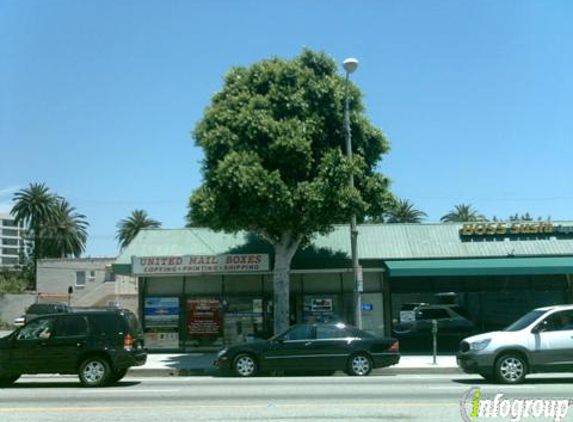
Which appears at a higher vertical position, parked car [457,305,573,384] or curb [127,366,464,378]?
parked car [457,305,573,384]

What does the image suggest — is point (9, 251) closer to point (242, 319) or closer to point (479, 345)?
point (242, 319)

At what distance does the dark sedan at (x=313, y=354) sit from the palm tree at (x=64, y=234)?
178ft

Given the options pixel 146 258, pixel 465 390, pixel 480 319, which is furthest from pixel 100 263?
pixel 465 390

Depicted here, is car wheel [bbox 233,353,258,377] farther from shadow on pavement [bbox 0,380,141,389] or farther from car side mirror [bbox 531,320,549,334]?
car side mirror [bbox 531,320,549,334]

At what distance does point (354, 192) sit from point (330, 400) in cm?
879

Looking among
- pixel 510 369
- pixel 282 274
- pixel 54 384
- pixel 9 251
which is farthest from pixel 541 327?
pixel 9 251

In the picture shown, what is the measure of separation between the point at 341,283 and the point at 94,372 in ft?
35.4

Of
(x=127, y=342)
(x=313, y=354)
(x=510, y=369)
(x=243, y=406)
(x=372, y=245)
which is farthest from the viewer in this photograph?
(x=372, y=245)

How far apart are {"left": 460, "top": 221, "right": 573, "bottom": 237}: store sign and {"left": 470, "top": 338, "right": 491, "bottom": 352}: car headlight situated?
33.6ft

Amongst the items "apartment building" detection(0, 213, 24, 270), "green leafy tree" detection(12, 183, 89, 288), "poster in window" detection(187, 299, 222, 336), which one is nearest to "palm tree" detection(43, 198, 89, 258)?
"green leafy tree" detection(12, 183, 89, 288)

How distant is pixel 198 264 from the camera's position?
75.0 feet

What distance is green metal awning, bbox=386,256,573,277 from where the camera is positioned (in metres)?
22.0

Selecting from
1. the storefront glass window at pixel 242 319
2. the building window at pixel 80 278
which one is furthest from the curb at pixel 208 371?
the building window at pixel 80 278

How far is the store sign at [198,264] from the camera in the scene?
22781 millimetres
